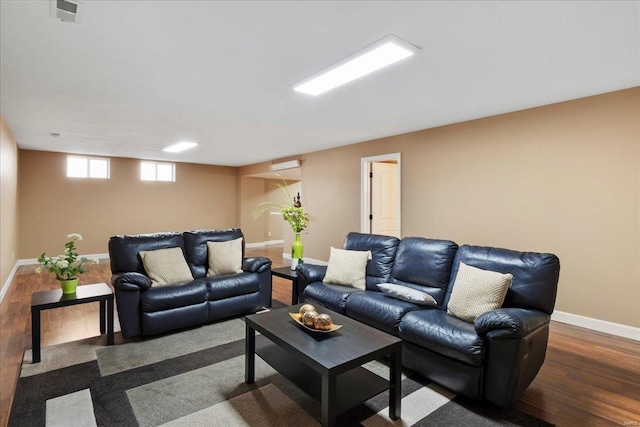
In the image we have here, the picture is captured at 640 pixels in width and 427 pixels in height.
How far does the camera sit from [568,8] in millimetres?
1917

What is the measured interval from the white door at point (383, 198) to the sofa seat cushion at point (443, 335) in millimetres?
3469

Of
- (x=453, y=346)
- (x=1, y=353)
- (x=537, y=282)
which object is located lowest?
(x=1, y=353)

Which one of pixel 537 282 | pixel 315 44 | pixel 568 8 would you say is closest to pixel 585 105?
pixel 568 8

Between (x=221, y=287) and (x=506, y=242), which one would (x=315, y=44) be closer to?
(x=221, y=287)

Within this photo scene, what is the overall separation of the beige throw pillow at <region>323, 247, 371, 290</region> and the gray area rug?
909mm

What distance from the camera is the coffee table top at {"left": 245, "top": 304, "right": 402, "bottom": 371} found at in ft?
5.78

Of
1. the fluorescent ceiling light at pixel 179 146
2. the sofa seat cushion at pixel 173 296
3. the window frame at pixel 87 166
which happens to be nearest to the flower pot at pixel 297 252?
the sofa seat cushion at pixel 173 296

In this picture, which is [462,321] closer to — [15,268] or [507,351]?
[507,351]

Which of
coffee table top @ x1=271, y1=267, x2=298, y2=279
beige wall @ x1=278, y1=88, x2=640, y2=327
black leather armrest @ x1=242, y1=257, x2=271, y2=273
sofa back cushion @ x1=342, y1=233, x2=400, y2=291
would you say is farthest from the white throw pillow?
beige wall @ x1=278, y1=88, x2=640, y2=327

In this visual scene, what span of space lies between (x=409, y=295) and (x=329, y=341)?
1.01 meters

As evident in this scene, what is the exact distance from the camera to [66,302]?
2.79 meters

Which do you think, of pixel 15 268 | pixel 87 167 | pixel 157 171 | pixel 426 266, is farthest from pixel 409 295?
pixel 87 167

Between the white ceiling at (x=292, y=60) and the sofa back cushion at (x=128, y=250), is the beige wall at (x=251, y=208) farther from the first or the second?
the sofa back cushion at (x=128, y=250)

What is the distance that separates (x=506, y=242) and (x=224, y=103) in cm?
379
